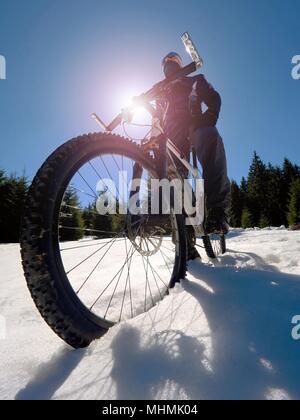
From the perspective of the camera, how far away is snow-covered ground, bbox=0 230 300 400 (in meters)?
0.87

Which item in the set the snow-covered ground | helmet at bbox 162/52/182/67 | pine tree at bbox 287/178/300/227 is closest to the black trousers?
the snow-covered ground

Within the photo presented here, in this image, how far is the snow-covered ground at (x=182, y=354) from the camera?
87 cm

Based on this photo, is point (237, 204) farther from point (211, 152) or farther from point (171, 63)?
point (211, 152)

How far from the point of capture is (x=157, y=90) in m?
2.38

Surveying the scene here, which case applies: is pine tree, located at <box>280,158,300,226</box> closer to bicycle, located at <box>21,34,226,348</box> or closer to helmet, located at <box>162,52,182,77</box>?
helmet, located at <box>162,52,182,77</box>

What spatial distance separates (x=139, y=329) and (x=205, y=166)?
166 centimetres

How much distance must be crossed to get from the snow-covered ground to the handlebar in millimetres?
1615

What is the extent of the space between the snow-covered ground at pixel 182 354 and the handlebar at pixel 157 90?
5.30 ft

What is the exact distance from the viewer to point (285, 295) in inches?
52.6

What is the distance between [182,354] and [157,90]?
2.02m

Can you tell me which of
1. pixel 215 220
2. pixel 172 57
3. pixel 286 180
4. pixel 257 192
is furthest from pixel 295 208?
pixel 215 220

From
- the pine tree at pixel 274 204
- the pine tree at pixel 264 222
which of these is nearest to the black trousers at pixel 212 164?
the pine tree at pixel 264 222

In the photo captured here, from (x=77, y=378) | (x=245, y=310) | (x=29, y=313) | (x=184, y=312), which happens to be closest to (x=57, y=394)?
(x=77, y=378)

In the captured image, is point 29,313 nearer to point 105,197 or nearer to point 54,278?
point 54,278
